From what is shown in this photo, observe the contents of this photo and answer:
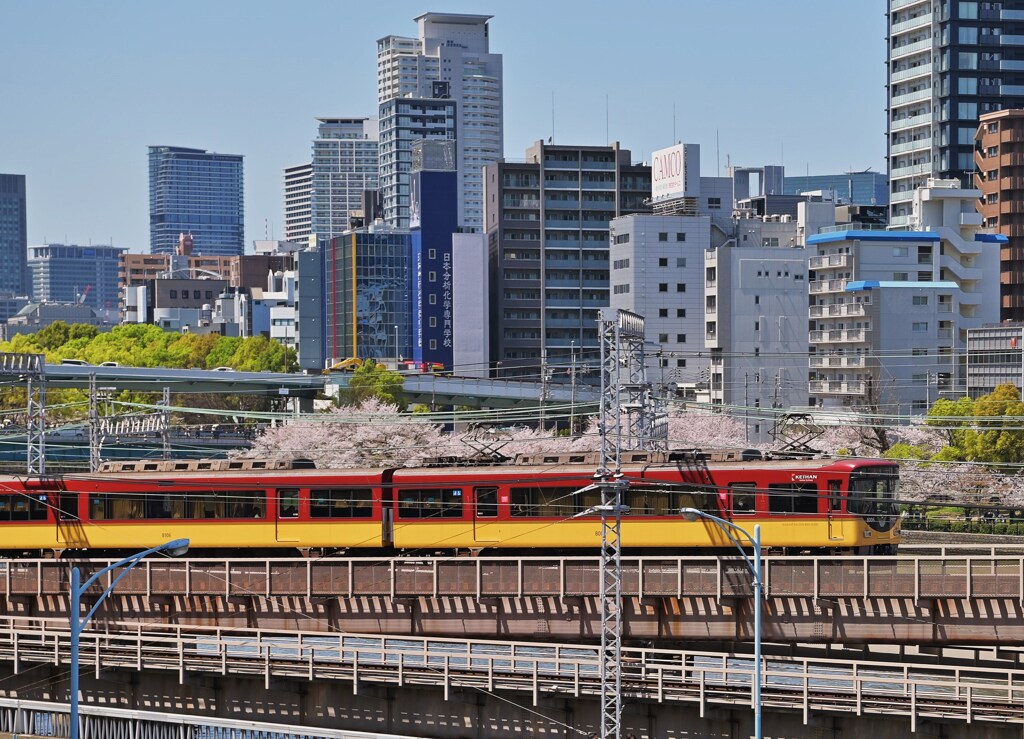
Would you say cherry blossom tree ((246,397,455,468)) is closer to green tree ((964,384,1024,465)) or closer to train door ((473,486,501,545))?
green tree ((964,384,1024,465))

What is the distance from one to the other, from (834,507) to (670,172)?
7725 centimetres

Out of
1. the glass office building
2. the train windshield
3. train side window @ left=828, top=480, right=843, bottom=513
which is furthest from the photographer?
the glass office building

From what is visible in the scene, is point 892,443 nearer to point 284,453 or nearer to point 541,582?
point 284,453

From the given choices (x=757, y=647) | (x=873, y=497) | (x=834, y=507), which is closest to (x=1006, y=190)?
(x=873, y=497)

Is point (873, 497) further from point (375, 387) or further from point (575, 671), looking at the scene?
point (375, 387)

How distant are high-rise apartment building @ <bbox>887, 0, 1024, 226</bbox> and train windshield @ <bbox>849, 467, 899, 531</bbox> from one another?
261 feet

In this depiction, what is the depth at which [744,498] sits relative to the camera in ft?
135

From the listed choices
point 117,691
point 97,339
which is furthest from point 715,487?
point 97,339

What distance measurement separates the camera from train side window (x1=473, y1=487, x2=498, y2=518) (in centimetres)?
4284

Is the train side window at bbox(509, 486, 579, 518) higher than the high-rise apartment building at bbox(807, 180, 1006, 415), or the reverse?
the high-rise apartment building at bbox(807, 180, 1006, 415)

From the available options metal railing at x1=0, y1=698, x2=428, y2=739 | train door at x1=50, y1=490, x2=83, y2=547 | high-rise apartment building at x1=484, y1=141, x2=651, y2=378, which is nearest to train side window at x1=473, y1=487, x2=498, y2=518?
metal railing at x1=0, y1=698, x2=428, y2=739

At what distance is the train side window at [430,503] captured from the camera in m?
43.2

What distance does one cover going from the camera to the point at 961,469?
69125 millimetres

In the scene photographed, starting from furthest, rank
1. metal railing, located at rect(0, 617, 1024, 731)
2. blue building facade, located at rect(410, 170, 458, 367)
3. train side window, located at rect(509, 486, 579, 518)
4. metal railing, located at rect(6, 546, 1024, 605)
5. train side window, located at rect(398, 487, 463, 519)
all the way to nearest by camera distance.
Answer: blue building facade, located at rect(410, 170, 458, 367) → train side window, located at rect(398, 487, 463, 519) → train side window, located at rect(509, 486, 579, 518) → metal railing, located at rect(6, 546, 1024, 605) → metal railing, located at rect(0, 617, 1024, 731)
